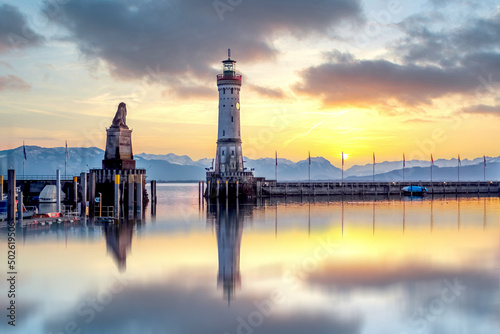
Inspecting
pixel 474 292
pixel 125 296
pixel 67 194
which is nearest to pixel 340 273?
pixel 474 292

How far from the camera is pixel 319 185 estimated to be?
3979 inches

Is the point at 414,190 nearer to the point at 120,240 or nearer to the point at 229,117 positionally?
the point at 229,117

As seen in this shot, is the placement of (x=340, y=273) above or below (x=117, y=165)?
below

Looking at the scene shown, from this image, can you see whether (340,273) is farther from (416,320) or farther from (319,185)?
(319,185)

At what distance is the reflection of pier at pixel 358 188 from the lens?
3728 inches

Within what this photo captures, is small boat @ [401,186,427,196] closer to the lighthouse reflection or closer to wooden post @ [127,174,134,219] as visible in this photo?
the lighthouse reflection

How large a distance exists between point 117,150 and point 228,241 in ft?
92.5

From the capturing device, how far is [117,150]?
61969 mm

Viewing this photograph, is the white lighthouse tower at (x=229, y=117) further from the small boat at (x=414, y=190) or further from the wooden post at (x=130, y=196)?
the small boat at (x=414, y=190)

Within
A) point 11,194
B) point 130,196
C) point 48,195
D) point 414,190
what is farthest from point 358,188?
point 11,194

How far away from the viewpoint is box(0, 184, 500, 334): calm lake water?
741 inches

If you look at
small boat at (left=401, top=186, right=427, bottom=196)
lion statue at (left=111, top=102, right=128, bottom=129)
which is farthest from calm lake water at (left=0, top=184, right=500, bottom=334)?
small boat at (left=401, top=186, right=427, bottom=196)

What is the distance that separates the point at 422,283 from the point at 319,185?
76.8 meters

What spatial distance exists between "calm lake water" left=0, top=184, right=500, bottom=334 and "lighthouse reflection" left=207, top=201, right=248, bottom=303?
0.12 metres
